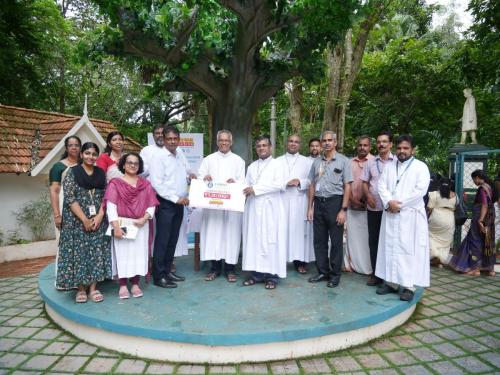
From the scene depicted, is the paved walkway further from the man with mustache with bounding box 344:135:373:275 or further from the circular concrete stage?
the man with mustache with bounding box 344:135:373:275

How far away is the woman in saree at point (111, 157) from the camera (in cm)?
456

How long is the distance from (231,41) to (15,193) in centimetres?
626

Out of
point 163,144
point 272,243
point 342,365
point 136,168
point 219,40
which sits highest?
point 219,40

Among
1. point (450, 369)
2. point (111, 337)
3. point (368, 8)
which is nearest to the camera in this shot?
point (450, 369)

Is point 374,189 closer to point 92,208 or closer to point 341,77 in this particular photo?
point 92,208

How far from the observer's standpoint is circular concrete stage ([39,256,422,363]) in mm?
3363

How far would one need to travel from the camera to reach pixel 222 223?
4930mm

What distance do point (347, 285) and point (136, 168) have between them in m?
2.92

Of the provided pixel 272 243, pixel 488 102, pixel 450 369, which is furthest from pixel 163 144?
pixel 488 102

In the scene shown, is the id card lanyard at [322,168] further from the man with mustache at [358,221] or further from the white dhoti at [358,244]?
the white dhoti at [358,244]

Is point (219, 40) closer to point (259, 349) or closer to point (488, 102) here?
point (259, 349)

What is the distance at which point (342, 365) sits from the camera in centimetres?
337

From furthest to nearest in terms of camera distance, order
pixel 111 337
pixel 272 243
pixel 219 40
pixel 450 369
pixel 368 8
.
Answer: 1. pixel 219 40
2. pixel 272 243
3. pixel 368 8
4. pixel 111 337
5. pixel 450 369

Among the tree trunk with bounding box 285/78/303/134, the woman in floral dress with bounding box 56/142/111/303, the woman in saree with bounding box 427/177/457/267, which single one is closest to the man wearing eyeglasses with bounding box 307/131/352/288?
the woman in floral dress with bounding box 56/142/111/303
